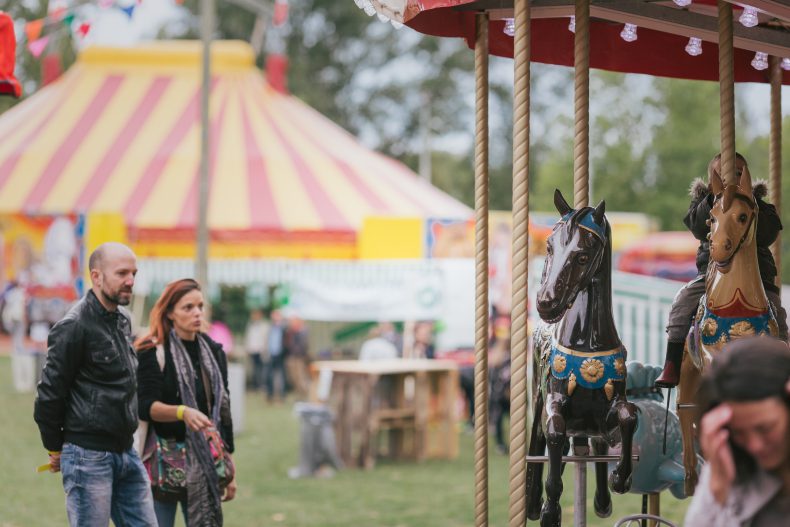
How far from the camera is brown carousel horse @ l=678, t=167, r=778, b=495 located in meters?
4.46

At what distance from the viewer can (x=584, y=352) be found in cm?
448

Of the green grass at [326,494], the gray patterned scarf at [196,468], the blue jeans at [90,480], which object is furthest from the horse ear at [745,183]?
the green grass at [326,494]

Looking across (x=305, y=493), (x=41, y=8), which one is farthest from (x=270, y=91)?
(x=305, y=493)

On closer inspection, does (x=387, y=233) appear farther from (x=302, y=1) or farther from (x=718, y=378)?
(x=302, y=1)

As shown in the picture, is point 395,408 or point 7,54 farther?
point 395,408

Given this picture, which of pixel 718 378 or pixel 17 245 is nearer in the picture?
pixel 718 378

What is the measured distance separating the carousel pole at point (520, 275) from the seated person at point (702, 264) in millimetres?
878

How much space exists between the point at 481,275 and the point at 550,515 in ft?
3.46

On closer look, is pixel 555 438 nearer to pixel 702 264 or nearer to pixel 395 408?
pixel 702 264

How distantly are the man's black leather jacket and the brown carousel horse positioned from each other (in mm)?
2477

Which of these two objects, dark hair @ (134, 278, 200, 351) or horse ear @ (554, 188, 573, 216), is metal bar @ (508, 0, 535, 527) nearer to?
horse ear @ (554, 188, 573, 216)

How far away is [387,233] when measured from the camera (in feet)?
69.9

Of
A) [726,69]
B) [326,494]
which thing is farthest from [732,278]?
[326,494]

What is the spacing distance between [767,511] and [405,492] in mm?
8475
